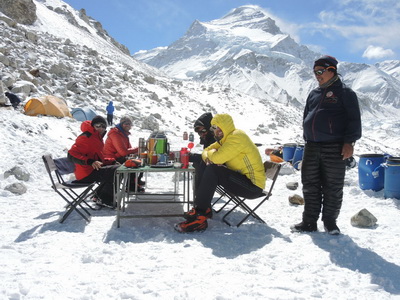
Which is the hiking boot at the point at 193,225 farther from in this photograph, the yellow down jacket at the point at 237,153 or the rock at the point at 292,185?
the rock at the point at 292,185

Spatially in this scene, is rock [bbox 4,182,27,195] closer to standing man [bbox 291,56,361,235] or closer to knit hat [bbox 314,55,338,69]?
→ standing man [bbox 291,56,361,235]

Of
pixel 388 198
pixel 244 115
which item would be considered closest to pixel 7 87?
pixel 388 198

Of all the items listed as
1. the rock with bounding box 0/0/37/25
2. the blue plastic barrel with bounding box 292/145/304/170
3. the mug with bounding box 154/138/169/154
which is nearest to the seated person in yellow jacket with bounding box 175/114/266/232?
the mug with bounding box 154/138/169/154

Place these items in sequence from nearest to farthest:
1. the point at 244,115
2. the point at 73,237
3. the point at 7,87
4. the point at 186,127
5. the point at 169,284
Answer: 1. the point at 169,284
2. the point at 73,237
3. the point at 7,87
4. the point at 186,127
5. the point at 244,115

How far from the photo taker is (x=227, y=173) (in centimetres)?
436

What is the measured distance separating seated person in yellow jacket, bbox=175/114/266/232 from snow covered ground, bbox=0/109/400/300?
10.8 inches

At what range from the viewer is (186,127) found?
2130 centimetres

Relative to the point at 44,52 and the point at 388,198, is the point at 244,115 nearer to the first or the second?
the point at 44,52

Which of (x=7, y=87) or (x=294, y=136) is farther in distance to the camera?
(x=294, y=136)

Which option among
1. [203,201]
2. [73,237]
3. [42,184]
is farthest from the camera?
[42,184]

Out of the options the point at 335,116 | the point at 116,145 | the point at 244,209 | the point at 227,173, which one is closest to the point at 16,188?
the point at 116,145

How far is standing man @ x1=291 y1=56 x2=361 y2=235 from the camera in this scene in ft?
12.5

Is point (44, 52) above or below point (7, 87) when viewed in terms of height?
above

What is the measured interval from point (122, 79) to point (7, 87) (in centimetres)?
1274
